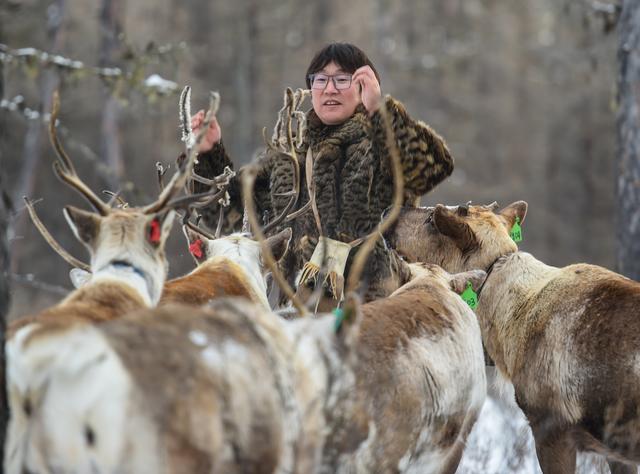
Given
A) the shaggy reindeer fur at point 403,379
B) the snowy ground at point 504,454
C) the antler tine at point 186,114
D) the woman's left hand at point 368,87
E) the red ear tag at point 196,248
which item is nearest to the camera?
the shaggy reindeer fur at point 403,379

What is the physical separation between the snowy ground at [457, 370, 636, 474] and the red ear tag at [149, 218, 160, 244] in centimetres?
318

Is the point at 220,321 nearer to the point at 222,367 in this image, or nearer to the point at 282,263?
the point at 222,367

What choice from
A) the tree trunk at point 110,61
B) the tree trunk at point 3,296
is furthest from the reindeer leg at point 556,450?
the tree trunk at point 110,61

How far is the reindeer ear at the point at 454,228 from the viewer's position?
5.95 m

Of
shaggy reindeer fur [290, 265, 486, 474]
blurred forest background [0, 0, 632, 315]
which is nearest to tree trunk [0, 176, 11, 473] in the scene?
shaggy reindeer fur [290, 265, 486, 474]

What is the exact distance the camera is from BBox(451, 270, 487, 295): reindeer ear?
545cm

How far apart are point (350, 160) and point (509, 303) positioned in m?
1.24

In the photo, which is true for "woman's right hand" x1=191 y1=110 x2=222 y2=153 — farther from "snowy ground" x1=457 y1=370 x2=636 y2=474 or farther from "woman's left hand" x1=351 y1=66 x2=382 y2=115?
"snowy ground" x1=457 y1=370 x2=636 y2=474

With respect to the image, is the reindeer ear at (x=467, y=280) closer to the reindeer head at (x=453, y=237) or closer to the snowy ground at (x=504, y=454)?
the reindeer head at (x=453, y=237)

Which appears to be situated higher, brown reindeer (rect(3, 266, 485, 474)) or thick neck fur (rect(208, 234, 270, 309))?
brown reindeer (rect(3, 266, 485, 474))

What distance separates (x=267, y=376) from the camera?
129 inches

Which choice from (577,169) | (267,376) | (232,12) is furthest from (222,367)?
(577,169)

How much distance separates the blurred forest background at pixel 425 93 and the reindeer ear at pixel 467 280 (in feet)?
58.0

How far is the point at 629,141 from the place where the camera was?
10039mm
